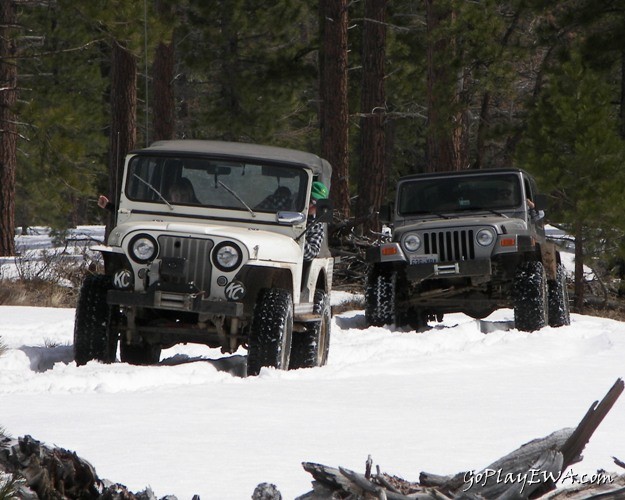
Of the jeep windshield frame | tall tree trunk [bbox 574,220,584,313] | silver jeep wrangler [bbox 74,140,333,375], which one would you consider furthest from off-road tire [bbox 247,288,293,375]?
tall tree trunk [bbox 574,220,584,313]

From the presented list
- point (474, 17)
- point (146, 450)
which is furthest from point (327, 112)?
point (146, 450)

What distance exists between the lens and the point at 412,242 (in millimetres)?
11273

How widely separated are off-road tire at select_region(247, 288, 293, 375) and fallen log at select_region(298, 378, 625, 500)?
370 cm

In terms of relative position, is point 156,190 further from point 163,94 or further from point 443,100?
point 163,94

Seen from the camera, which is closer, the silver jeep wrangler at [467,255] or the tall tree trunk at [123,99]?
the silver jeep wrangler at [467,255]

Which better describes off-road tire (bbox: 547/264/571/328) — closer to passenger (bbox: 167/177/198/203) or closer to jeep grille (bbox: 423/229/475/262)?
jeep grille (bbox: 423/229/475/262)

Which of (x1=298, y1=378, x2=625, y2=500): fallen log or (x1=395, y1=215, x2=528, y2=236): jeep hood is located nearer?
(x1=298, y1=378, x2=625, y2=500): fallen log

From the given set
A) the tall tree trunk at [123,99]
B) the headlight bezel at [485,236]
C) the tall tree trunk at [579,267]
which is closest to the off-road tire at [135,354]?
the headlight bezel at [485,236]

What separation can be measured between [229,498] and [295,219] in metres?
4.63

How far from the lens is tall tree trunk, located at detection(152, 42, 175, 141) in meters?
21.5

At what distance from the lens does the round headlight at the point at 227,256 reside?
730 centimetres

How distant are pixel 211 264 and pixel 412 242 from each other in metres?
4.29

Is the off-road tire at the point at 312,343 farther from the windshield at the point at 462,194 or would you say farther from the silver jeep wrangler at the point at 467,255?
the windshield at the point at 462,194

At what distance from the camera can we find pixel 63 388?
20.3ft
